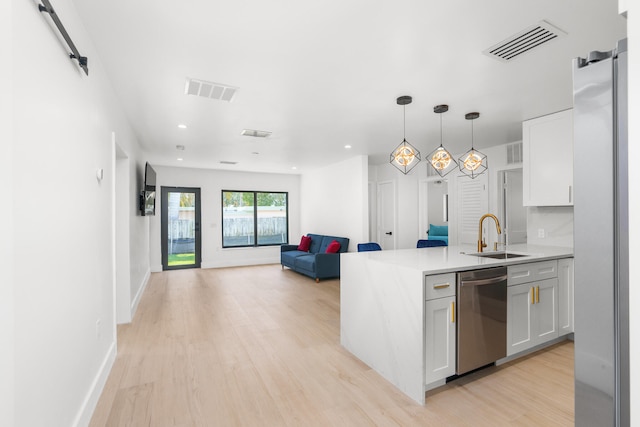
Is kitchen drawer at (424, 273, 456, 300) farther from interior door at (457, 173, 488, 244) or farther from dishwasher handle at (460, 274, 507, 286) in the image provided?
interior door at (457, 173, 488, 244)

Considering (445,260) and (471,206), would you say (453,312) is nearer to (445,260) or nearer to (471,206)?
(445,260)

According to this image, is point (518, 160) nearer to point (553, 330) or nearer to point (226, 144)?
point (553, 330)

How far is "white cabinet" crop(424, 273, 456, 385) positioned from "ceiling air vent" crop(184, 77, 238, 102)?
8.47 ft

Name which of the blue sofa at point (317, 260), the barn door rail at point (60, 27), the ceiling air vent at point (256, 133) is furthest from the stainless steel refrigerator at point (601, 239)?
the blue sofa at point (317, 260)

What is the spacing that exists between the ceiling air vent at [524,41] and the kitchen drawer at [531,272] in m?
1.75

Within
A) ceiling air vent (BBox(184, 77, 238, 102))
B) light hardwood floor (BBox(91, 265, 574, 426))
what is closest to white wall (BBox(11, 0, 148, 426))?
light hardwood floor (BBox(91, 265, 574, 426))

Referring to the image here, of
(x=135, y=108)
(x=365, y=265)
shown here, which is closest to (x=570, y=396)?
(x=365, y=265)

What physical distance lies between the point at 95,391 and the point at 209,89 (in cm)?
272

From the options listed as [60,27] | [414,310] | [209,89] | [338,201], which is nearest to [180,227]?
[338,201]

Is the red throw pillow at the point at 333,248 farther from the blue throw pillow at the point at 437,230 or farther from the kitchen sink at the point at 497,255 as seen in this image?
the kitchen sink at the point at 497,255

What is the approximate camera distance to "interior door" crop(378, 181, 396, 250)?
7.45m

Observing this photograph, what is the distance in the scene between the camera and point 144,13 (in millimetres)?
1992

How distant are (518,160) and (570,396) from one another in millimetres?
3997

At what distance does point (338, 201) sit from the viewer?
7.39m
